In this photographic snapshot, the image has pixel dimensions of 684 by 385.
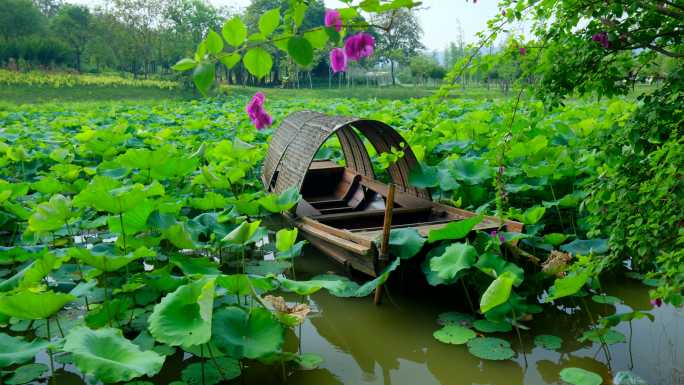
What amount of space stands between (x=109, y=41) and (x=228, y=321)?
123 ft

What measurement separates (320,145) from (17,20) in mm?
37419

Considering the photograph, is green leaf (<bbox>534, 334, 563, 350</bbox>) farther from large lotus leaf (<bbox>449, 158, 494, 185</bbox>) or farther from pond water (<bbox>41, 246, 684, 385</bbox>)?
large lotus leaf (<bbox>449, 158, 494, 185</bbox>)

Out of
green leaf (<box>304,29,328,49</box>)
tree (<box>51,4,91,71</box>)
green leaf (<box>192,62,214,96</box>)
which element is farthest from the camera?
tree (<box>51,4,91,71</box>)

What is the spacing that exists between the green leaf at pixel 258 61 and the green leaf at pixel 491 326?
82.4 inches

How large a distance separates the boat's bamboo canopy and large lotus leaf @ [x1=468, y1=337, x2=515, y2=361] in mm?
1620

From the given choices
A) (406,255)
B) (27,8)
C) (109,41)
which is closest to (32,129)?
(406,255)

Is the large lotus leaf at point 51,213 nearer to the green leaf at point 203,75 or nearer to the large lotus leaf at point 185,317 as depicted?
the large lotus leaf at point 185,317

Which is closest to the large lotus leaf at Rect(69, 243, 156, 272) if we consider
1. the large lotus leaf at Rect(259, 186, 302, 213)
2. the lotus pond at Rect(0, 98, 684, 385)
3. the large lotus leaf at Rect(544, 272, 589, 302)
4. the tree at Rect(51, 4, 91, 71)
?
the lotus pond at Rect(0, 98, 684, 385)

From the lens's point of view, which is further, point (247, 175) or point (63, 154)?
point (247, 175)

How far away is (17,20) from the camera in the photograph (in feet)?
111

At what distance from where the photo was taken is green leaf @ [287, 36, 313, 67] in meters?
1.27

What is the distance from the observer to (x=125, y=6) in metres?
36.2

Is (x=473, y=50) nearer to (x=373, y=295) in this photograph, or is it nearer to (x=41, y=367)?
(x=373, y=295)

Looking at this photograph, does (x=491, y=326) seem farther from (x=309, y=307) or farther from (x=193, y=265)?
(x=193, y=265)
